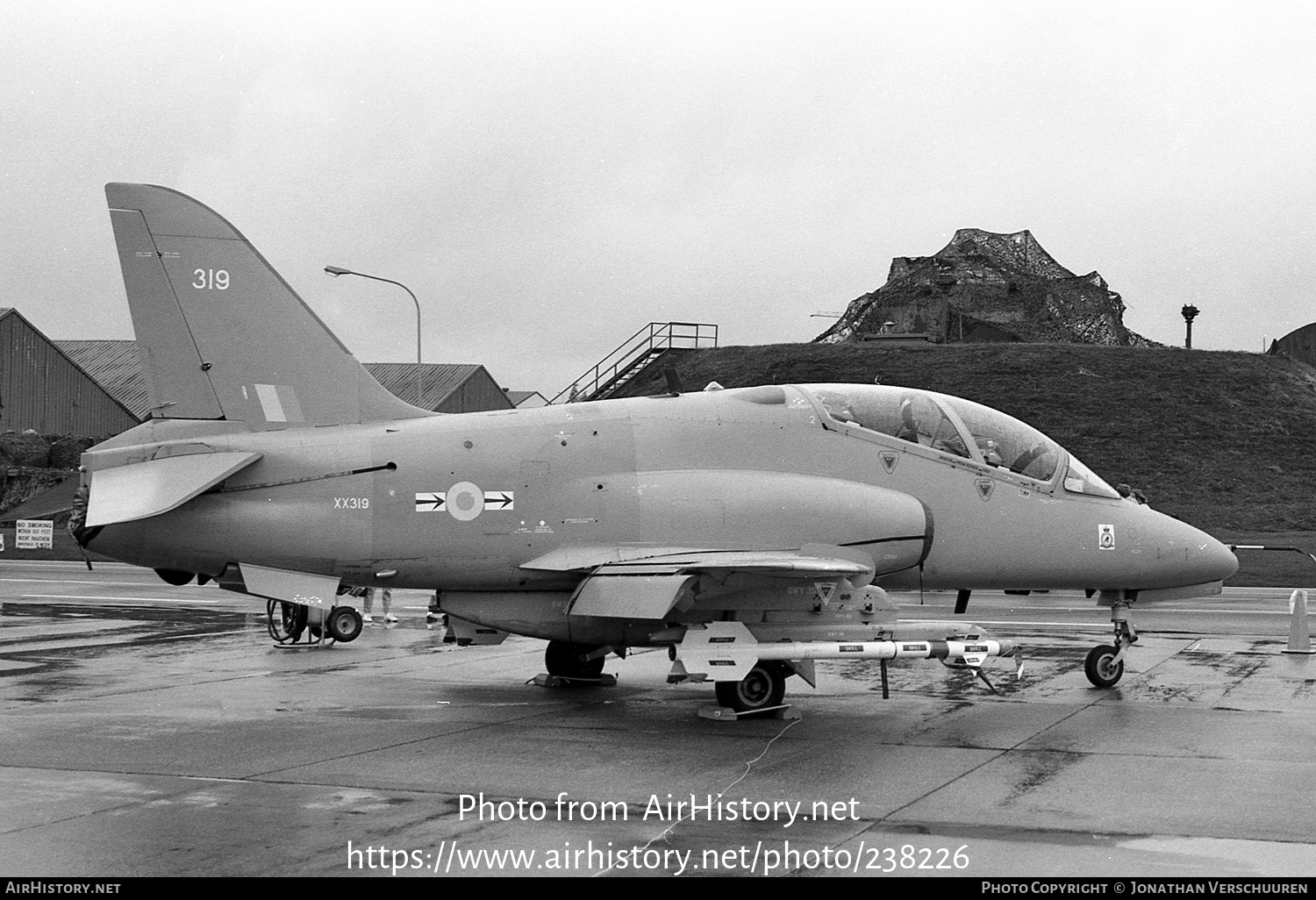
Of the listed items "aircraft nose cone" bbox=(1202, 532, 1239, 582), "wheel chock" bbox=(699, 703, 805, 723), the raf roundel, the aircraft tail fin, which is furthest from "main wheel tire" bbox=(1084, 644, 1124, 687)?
the aircraft tail fin

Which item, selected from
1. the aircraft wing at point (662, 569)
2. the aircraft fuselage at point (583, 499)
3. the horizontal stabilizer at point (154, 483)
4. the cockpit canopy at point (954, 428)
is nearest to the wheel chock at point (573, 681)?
the aircraft fuselage at point (583, 499)

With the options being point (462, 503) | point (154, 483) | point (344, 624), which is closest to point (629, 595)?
point (462, 503)

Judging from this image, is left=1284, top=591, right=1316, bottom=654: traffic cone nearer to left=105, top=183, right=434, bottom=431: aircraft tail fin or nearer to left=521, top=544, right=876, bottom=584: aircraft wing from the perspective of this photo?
left=521, top=544, right=876, bottom=584: aircraft wing

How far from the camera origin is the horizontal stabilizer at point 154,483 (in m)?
11.6

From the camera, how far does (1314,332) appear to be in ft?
223

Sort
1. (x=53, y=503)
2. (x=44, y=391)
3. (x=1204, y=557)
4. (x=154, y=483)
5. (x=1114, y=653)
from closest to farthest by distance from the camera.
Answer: (x=154, y=483)
(x=53, y=503)
(x=1204, y=557)
(x=1114, y=653)
(x=44, y=391)

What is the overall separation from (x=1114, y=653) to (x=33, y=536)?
38.6 metres

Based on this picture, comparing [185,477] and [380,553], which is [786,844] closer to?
[380,553]

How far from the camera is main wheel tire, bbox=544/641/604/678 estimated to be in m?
14.3

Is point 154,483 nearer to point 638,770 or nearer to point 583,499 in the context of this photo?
point 583,499

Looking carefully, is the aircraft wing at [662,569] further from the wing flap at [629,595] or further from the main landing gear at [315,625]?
the main landing gear at [315,625]

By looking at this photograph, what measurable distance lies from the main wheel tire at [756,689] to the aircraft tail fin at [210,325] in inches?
174

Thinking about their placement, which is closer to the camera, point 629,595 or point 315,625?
point 629,595

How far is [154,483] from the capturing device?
11906 mm
